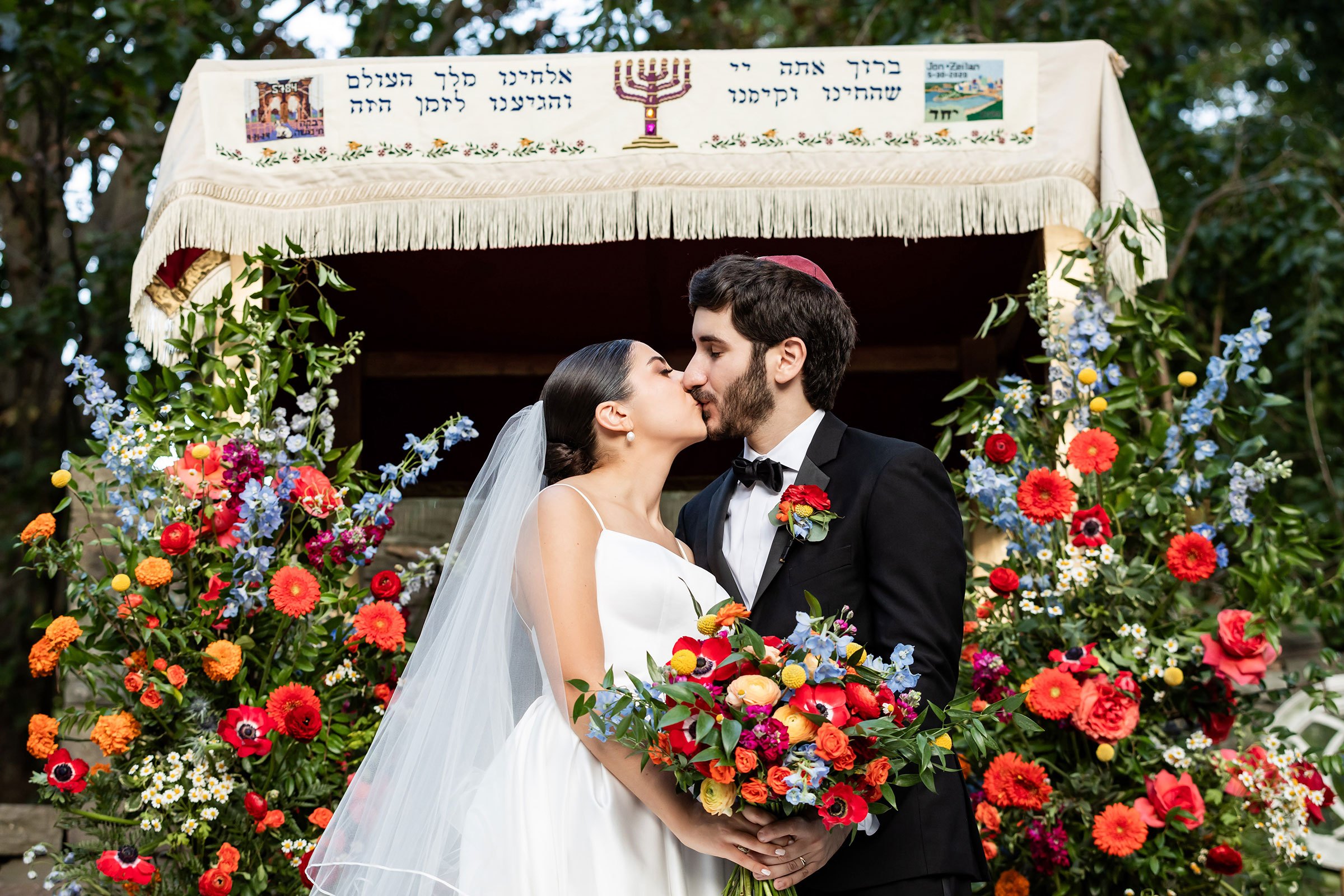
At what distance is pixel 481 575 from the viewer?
2363mm

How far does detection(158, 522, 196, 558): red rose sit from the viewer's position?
264cm

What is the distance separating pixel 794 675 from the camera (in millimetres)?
1700

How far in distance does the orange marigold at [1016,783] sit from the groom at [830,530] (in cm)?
55

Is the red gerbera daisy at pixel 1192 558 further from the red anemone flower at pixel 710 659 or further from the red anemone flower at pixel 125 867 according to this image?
the red anemone flower at pixel 125 867

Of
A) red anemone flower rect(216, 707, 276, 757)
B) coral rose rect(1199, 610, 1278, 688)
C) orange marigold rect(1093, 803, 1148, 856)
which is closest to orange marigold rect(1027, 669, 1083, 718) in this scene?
orange marigold rect(1093, 803, 1148, 856)

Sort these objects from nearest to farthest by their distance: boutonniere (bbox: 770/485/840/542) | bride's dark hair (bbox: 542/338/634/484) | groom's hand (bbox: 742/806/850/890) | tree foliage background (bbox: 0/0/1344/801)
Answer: groom's hand (bbox: 742/806/850/890)
boutonniere (bbox: 770/485/840/542)
bride's dark hair (bbox: 542/338/634/484)
tree foliage background (bbox: 0/0/1344/801)

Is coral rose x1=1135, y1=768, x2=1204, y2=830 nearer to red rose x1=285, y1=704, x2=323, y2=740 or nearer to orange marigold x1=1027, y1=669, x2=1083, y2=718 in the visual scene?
orange marigold x1=1027, y1=669, x2=1083, y2=718

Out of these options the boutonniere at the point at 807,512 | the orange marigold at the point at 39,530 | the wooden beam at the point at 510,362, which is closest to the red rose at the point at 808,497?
the boutonniere at the point at 807,512

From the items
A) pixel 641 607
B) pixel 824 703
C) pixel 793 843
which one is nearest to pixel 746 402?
A: pixel 641 607

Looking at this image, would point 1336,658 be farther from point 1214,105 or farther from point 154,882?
point 1214,105

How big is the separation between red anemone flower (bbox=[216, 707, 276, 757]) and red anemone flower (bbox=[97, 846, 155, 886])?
32 cm

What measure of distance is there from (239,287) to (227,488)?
2.61 feet

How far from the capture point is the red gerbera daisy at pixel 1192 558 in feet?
9.04

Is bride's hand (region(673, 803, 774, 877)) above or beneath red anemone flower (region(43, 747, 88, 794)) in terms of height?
above
